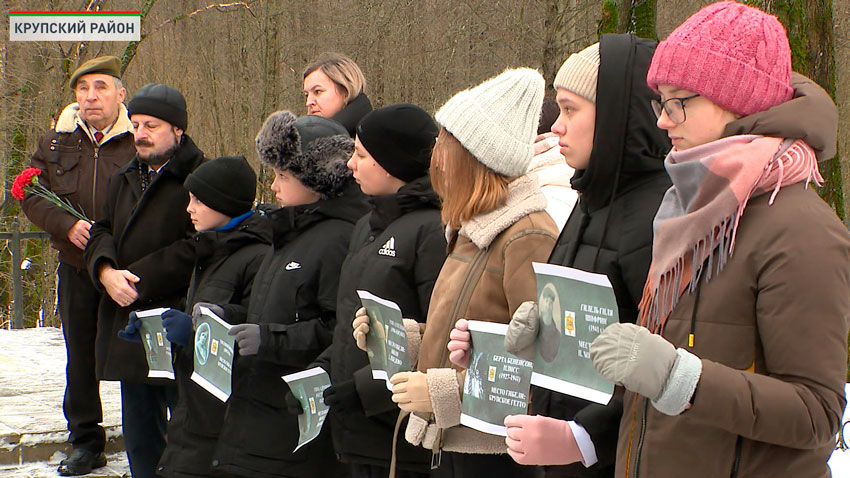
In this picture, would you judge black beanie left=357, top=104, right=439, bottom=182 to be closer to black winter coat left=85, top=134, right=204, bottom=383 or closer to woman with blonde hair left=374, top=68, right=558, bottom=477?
woman with blonde hair left=374, top=68, right=558, bottom=477

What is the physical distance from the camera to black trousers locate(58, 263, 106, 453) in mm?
5914

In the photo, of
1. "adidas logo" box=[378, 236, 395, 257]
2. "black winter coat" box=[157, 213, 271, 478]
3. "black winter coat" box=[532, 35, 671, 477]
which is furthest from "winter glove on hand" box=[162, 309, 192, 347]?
"black winter coat" box=[532, 35, 671, 477]

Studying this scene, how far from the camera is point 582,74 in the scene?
8.54 ft

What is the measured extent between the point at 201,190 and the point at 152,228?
2.54 ft

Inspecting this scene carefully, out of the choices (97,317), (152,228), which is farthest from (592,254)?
(97,317)

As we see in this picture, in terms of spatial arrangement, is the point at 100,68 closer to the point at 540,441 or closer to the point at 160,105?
the point at 160,105

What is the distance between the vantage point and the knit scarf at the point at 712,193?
193 centimetres

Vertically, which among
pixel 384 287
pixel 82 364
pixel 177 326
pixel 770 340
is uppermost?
pixel 770 340

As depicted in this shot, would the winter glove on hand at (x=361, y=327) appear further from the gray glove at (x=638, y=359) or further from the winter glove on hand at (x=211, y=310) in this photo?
the gray glove at (x=638, y=359)

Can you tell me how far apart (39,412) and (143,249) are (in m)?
2.17

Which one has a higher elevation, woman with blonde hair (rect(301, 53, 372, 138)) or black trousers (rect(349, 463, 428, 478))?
woman with blonde hair (rect(301, 53, 372, 138))

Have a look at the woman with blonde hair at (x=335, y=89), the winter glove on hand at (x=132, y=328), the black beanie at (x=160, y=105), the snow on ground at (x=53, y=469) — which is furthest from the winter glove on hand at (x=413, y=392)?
the snow on ground at (x=53, y=469)

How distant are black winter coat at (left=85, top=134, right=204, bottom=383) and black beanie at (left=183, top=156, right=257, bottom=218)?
0.58 m

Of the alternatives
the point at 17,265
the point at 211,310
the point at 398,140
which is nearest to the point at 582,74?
the point at 398,140
